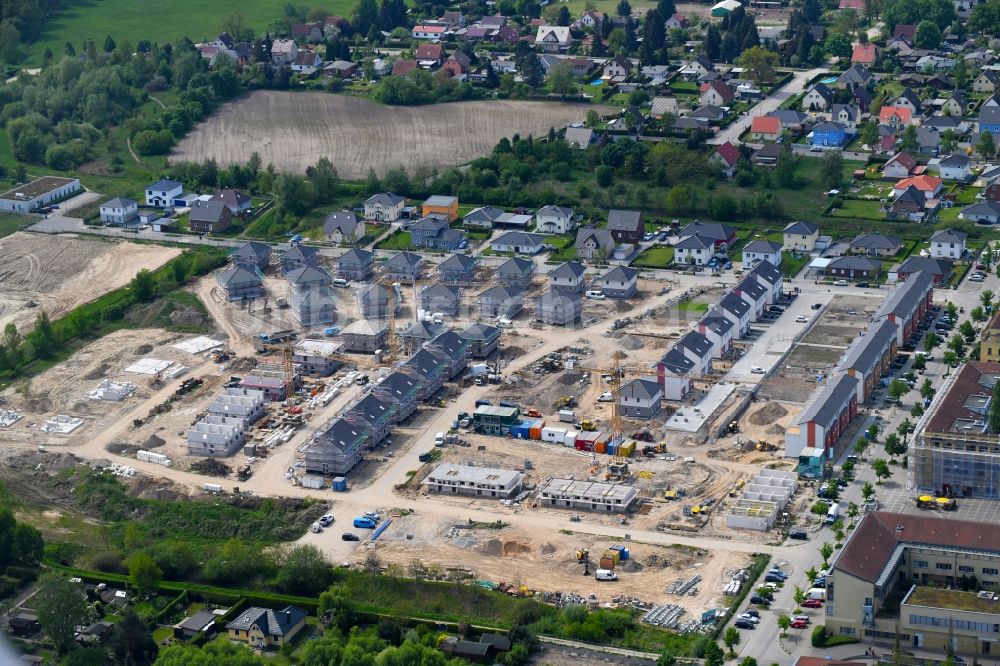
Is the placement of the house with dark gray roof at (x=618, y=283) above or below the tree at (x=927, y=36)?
below

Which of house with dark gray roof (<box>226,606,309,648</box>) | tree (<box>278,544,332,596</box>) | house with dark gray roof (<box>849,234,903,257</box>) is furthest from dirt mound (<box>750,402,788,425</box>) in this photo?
house with dark gray roof (<box>226,606,309,648</box>)

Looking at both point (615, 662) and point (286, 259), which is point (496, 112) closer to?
point (286, 259)

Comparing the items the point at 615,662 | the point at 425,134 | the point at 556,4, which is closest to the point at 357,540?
the point at 615,662

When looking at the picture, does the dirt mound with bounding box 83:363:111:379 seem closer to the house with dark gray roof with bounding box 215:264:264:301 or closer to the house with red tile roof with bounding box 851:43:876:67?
the house with dark gray roof with bounding box 215:264:264:301

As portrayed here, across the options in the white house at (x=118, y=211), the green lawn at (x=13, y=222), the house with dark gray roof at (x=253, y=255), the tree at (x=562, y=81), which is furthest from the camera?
the tree at (x=562, y=81)

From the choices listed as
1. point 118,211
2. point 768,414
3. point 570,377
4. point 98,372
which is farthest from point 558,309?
point 118,211

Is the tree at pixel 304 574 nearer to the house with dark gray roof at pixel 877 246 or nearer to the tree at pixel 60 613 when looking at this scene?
the tree at pixel 60 613

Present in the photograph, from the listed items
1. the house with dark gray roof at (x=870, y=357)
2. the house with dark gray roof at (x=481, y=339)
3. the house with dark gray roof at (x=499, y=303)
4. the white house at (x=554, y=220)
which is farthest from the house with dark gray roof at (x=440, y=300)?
the house with dark gray roof at (x=870, y=357)
